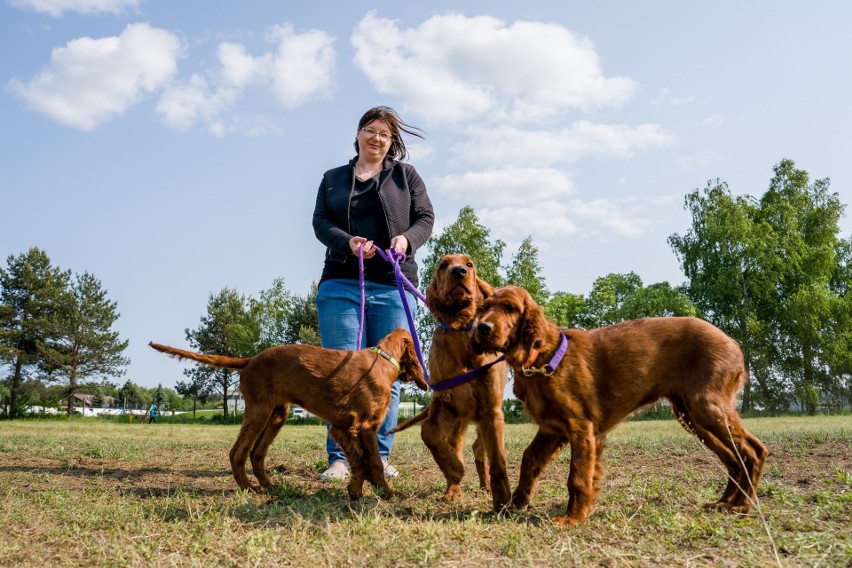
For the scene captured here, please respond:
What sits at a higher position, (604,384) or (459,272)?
(459,272)

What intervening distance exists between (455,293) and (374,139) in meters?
2.44

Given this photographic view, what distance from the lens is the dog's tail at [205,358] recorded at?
17.1 feet

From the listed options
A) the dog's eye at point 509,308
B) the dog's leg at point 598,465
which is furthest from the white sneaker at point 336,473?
the dog's eye at point 509,308

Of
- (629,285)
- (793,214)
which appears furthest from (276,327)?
(793,214)

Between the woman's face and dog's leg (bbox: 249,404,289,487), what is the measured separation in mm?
2495

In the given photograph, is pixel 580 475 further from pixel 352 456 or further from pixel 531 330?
pixel 352 456

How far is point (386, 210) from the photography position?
5.92m

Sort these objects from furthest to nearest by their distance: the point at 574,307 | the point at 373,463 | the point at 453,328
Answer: the point at 574,307 < the point at 373,463 < the point at 453,328

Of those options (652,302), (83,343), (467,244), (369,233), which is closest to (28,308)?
(83,343)

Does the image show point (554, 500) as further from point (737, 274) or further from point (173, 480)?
point (737, 274)

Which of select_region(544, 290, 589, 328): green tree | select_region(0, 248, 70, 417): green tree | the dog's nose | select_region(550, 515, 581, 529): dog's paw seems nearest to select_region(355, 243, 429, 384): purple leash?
the dog's nose

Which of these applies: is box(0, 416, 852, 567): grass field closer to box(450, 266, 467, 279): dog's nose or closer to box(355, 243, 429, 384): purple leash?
box(355, 243, 429, 384): purple leash

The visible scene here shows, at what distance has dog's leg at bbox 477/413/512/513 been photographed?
3.99 metres

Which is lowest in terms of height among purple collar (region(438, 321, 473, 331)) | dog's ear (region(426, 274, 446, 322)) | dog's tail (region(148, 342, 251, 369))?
dog's tail (region(148, 342, 251, 369))
